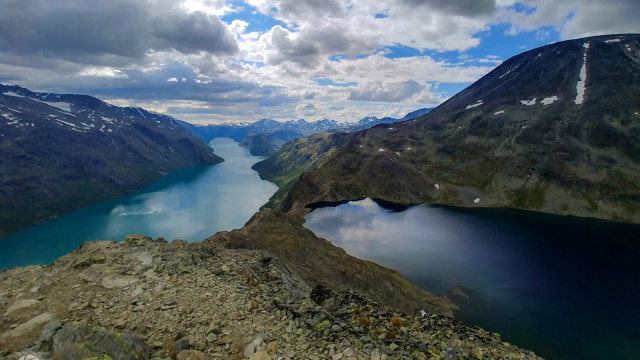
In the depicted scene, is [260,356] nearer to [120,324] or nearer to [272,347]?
[272,347]

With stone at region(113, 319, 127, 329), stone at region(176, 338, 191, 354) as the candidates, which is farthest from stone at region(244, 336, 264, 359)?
stone at region(113, 319, 127, 329)

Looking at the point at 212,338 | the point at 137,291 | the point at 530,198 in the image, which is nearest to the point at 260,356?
the point at 212,338

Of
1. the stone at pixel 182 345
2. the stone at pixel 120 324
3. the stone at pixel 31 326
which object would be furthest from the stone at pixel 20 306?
the stone at pixel 182 345

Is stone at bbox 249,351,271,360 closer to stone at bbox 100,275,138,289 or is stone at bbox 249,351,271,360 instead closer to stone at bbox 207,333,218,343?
stone at bbox 207,333,218,343

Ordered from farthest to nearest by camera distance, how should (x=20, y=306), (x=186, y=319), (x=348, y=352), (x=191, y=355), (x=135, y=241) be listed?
1. (x=135, y=241)
2. (x=186, y=319)
3. (x=20, y=306)
4. (x=348, y=352)
5. (x=191, y=355)

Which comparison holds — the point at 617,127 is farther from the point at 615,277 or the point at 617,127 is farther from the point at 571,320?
the point at 571,320

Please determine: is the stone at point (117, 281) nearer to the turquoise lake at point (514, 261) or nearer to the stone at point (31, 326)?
the stone at point (31, 326)
